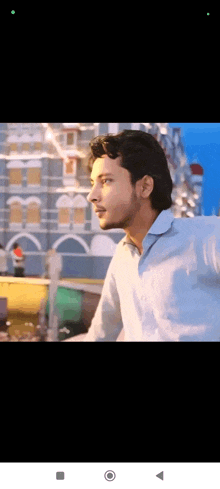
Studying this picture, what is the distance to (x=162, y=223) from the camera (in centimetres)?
236

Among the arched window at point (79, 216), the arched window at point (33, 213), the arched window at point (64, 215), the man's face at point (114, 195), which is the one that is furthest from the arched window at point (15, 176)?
the man's face at point (114, 195)

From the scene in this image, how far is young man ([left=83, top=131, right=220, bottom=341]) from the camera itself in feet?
7.58

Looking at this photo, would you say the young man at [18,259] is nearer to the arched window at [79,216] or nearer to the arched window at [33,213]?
the arched window at [33,213]

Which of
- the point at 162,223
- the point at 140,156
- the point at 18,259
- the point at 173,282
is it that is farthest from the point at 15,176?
the point at 173,282

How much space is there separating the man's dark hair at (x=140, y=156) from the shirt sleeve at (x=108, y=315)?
0.52m

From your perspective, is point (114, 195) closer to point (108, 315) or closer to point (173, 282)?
point (173, 282)

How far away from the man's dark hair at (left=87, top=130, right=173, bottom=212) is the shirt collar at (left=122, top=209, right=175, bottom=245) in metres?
Answer: 0.04

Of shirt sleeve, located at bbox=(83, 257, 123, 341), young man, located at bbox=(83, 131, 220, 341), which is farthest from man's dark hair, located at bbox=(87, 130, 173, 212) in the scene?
shirt sleeve, located at bbox=(83, 257, 123, 341)

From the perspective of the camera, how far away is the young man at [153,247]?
231 cm

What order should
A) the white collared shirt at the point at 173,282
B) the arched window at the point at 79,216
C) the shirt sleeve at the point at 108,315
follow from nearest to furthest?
the white collared shirt at the point at 173,282
the shirt sleeve at the point at 108,315
the arched window at the point at 79,216
